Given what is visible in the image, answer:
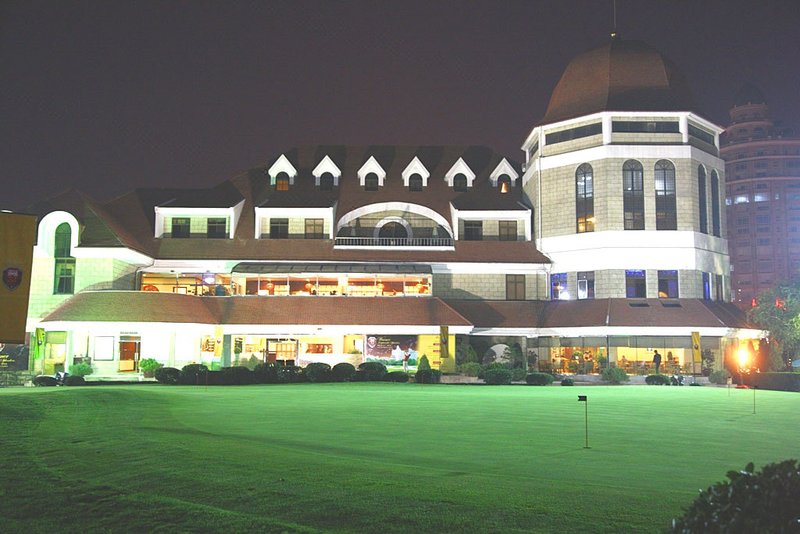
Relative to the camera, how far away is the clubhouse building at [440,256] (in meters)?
53.4

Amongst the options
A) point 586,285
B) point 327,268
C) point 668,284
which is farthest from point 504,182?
point 327,268

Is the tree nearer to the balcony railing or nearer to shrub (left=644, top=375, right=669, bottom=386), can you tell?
shrub (left=644, top=375, right=669, bottom=386)

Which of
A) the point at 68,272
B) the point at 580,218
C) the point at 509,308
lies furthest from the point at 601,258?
the point at 68,272

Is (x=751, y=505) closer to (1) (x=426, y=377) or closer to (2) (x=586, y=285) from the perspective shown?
(1) (x=426, y=377)

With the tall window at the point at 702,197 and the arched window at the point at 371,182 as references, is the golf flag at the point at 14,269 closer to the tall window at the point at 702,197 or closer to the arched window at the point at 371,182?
the arched window at the point at 371,182

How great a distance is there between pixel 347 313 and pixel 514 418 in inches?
1359

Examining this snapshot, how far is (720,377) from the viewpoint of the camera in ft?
168

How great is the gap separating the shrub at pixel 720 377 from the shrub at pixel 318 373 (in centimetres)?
2559

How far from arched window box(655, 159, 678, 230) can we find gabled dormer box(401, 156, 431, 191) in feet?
61.2

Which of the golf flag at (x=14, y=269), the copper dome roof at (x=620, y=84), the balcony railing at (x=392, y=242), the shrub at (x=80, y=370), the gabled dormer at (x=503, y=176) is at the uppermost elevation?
the copper dome roof at (x=620, y=84)

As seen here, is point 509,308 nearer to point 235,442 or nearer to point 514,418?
point 514,418

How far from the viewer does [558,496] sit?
10031 mm

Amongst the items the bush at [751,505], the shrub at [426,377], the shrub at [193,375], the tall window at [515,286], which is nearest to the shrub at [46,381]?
the shrub at [193,375]

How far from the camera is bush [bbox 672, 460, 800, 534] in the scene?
5.86m
